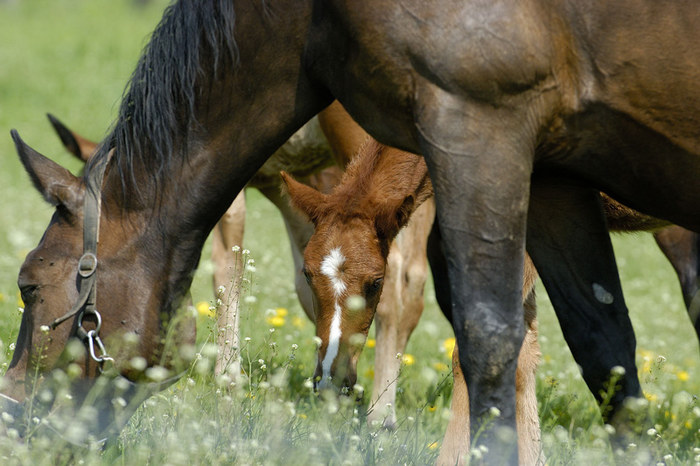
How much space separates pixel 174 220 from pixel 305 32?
2.86ft

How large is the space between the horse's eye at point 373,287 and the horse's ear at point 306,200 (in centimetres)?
48

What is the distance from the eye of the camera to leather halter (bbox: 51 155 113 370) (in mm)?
3385

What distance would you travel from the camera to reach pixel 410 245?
5816 mm

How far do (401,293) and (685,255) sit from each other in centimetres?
174

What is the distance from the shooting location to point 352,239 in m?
4.31

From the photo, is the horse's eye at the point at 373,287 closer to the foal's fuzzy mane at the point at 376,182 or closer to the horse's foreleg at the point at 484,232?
the foal's fuzzy mane at the point at 376,182

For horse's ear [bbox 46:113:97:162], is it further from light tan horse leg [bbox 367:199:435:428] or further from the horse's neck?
the horse's neck

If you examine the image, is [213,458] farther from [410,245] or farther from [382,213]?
[410,245]

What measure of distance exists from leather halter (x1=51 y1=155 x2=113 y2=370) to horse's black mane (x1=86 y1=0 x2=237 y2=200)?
6.0 inches

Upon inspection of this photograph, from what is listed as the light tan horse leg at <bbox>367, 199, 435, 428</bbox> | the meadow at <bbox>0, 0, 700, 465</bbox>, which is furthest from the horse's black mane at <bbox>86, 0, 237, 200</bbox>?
the light tan horse leg at <bbox>367, 199, 435, 428</bbox>

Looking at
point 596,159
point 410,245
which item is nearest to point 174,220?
point 596,159

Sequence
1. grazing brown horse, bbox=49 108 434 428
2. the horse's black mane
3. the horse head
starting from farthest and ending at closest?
grazing brown horse, bbox=49 108 434 428 → the horse head → the horse's black mane

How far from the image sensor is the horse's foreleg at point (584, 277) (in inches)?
135

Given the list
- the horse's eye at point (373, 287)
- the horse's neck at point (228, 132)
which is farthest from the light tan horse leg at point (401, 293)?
the horse's neck at point (228, 132)
